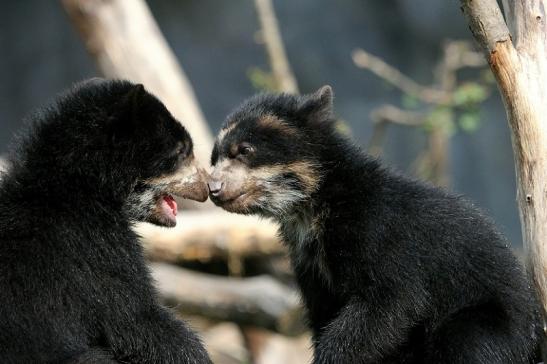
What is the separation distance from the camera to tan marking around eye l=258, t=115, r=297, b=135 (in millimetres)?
5855

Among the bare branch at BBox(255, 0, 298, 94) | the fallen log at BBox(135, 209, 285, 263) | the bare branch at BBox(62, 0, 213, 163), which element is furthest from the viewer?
the bare branch at BBox(255, 0, 298, 94)

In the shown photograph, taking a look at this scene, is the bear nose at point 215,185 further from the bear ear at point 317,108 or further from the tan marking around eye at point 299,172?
the bear ear at point 317,108

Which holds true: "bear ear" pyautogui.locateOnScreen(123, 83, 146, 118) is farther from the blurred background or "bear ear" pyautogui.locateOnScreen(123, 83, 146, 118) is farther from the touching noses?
the blurred background

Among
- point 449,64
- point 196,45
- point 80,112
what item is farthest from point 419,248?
point 196,45

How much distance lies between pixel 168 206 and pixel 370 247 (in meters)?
1.28

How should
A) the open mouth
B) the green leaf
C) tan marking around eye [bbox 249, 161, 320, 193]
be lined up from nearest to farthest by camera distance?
the open mouth, tan marking around eye [bbox 249, 161, 320, 193], the green leaf

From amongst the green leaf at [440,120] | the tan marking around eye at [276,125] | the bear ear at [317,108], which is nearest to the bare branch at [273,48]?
the green leaf at [440,120]

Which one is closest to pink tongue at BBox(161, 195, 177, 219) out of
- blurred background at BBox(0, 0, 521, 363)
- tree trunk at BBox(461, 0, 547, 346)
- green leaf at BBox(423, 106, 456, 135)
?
tree trunk at BBox(461, 0, 547, 346)

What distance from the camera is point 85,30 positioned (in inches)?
420

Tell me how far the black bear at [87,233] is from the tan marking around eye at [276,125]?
2.13ft

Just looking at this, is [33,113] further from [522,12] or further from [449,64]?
[449,64]

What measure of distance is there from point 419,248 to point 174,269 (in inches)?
187

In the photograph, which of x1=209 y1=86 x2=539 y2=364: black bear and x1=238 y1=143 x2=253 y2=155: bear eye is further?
x1=238 y1=143 x2=253 y2=155: bear eye

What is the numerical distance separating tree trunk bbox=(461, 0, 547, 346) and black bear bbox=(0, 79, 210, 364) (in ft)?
6.26
